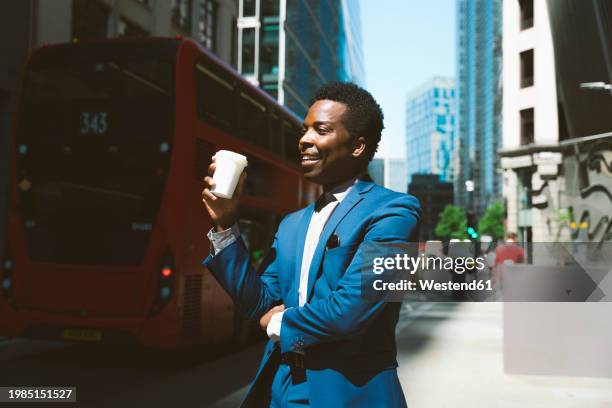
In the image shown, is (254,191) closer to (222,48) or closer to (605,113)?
(605,113)

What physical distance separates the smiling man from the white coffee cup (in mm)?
31

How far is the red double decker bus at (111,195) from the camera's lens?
776 cm

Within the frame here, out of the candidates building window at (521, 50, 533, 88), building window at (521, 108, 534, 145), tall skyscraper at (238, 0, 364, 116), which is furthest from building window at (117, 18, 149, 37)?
building window at (521, 108, 534, 145)

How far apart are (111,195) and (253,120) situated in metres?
2.76

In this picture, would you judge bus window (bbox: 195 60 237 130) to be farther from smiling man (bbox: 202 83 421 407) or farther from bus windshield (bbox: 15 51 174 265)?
smiling man (bbox: 202 83 421 407)

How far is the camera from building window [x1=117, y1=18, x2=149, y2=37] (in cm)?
2109

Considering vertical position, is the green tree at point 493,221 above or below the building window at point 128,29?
below

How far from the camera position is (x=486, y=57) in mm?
138875

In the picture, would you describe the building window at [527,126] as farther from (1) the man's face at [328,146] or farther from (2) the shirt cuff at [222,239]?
(2) the shirt cuff at [222,239]

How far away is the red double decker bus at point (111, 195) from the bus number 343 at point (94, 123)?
0.04 ft

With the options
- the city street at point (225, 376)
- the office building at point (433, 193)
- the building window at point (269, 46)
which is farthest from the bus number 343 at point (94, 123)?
the office building at point (433, 193)

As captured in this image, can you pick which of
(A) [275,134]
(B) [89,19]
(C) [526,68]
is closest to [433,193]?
(C) [526,68]

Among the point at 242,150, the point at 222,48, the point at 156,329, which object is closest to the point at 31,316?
the point at 156,329

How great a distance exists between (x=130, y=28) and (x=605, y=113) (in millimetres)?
15138
